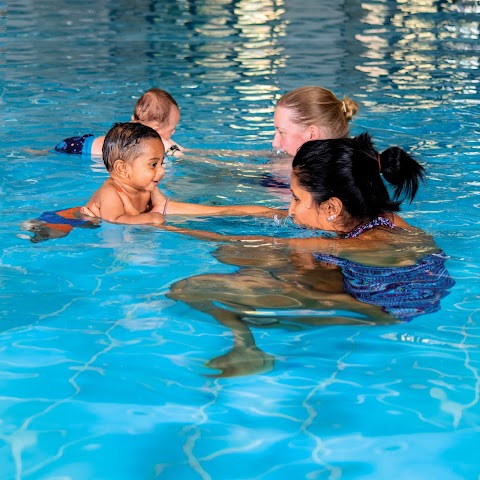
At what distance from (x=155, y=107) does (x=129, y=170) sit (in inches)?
63.1

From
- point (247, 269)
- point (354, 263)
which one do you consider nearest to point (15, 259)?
point (247, 269)

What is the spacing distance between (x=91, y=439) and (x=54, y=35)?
1145cm

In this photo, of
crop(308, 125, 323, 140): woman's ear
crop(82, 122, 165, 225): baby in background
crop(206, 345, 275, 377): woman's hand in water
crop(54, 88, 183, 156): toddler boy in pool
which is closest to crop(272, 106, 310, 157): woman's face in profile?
crop(308, 125, 323, 140): woman's ear

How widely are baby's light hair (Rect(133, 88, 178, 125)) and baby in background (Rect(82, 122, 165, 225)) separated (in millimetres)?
1455

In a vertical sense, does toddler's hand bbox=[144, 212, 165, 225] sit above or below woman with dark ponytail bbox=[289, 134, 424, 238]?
below

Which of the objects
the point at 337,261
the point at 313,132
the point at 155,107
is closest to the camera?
the point at 337,261

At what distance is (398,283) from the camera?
369 centimetres

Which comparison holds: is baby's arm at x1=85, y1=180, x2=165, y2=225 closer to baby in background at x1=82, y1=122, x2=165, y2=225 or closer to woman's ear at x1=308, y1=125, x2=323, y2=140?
baby in background at x1=82, y1=122, x2=165, y2=225

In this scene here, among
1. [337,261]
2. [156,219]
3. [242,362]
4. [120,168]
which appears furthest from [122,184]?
[242,362]

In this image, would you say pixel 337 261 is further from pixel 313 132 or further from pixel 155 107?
pixel 155 107

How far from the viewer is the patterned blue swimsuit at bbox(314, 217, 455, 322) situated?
357 centimetres

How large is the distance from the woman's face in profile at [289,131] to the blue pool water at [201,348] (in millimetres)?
387

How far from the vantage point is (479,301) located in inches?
151

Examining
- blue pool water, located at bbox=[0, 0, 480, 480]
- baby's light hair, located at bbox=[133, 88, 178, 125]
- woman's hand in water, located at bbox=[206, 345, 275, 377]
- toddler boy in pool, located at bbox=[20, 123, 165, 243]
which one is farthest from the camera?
baby's light hair, located at bbox=[133, 88, 178, 125]
